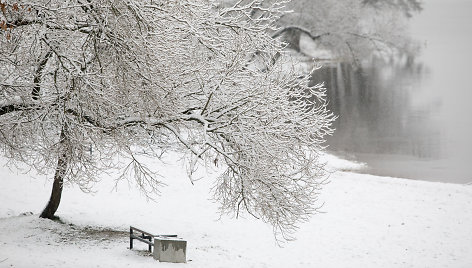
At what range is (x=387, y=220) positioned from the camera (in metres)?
20.6

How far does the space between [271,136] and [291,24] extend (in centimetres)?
2775

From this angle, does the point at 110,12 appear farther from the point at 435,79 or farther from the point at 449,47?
the point at 449,47

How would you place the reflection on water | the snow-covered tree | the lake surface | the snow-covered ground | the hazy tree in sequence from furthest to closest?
the hazy tree, the lake surface, the reflection on water, the snow-covered ground, the snow-covered tree

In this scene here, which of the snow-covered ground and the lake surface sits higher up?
the lake surface

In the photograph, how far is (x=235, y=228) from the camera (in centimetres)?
1914

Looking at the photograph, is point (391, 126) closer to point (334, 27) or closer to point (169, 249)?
point (334, 27)

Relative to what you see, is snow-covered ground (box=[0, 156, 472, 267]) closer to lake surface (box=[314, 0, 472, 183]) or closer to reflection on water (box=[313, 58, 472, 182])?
reflection on water (box=[313, 58, 472, 182])

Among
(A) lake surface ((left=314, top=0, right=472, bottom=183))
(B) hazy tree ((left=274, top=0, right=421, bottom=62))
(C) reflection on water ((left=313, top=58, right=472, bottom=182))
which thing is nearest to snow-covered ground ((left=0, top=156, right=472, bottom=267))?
(C) reflection on water ((left=313, top=58, right=472, bottom=182))

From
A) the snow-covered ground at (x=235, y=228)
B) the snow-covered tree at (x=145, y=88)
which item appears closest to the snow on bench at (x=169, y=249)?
the snow-covered ground at (x=235, y=228)

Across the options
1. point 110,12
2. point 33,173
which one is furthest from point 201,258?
point 33,173

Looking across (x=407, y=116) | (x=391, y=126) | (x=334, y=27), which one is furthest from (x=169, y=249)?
(x=334, y=27)

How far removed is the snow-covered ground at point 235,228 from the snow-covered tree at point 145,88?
7.16 feet

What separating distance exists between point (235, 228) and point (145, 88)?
8688 millimetres

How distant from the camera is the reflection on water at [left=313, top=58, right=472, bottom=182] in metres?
26.9
